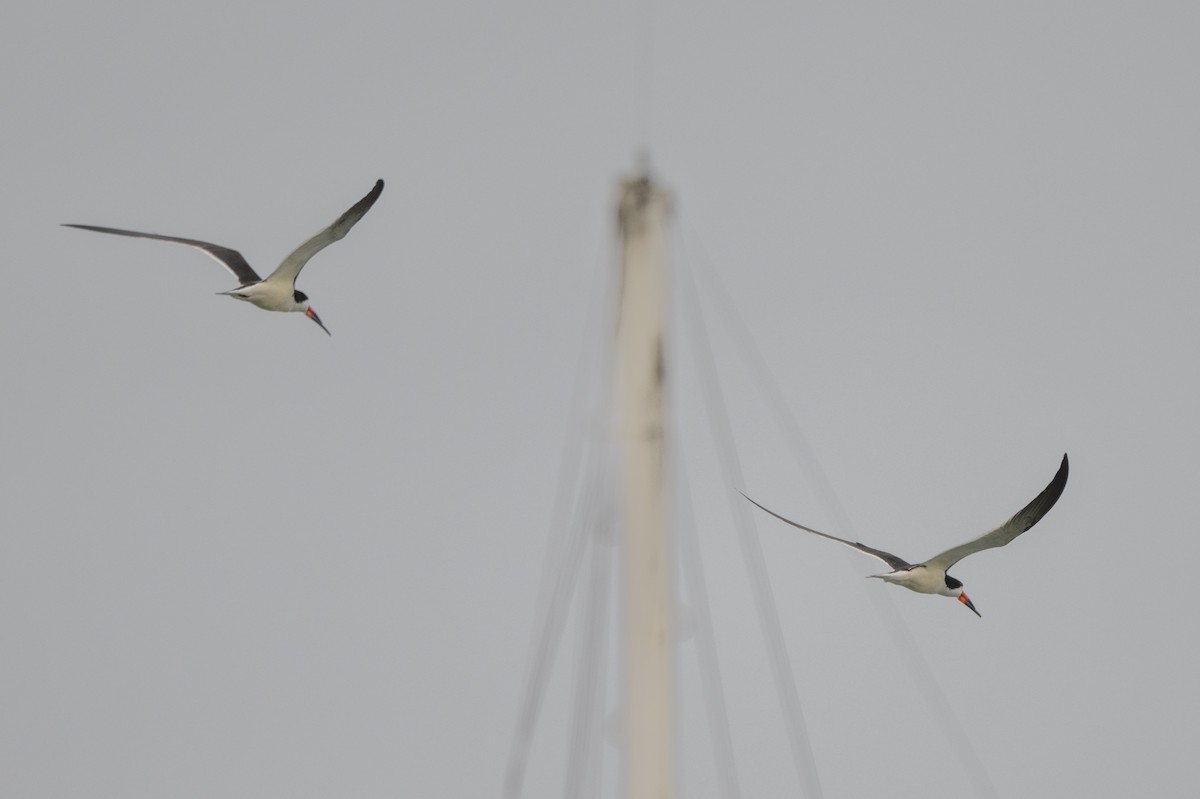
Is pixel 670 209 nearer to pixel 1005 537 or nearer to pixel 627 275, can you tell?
pixel 627 275

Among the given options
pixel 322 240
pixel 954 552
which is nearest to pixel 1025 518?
pixel 954 552

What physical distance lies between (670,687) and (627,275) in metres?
4.96

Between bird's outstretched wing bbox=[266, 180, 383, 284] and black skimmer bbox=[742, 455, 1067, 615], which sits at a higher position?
bird's outstretched wing bbox=[266, 180, 383, 284]

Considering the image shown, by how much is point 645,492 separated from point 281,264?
7.71 m

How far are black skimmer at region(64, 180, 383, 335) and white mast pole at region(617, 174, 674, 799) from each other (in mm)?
3797

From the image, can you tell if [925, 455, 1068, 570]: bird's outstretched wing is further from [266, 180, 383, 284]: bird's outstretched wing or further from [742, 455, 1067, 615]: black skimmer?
[266, 180, 383, 284]: bird's outstretched wing

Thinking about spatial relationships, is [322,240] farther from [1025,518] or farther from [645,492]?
[1025,518]

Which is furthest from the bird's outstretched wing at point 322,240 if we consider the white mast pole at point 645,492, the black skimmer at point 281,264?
the white mast pole at point 645,492

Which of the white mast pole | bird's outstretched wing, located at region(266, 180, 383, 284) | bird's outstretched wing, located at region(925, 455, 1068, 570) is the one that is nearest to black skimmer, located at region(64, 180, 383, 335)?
bird's outstretched wing, located at region(266, 180, 383, 284)

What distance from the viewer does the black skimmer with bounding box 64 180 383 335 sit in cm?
2119

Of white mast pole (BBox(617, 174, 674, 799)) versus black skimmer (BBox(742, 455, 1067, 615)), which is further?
black skimmer (BBox(742, 455, 1067, 615))

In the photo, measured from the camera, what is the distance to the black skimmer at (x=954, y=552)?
21328 mm

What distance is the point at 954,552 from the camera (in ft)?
76.0

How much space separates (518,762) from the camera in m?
20.2
